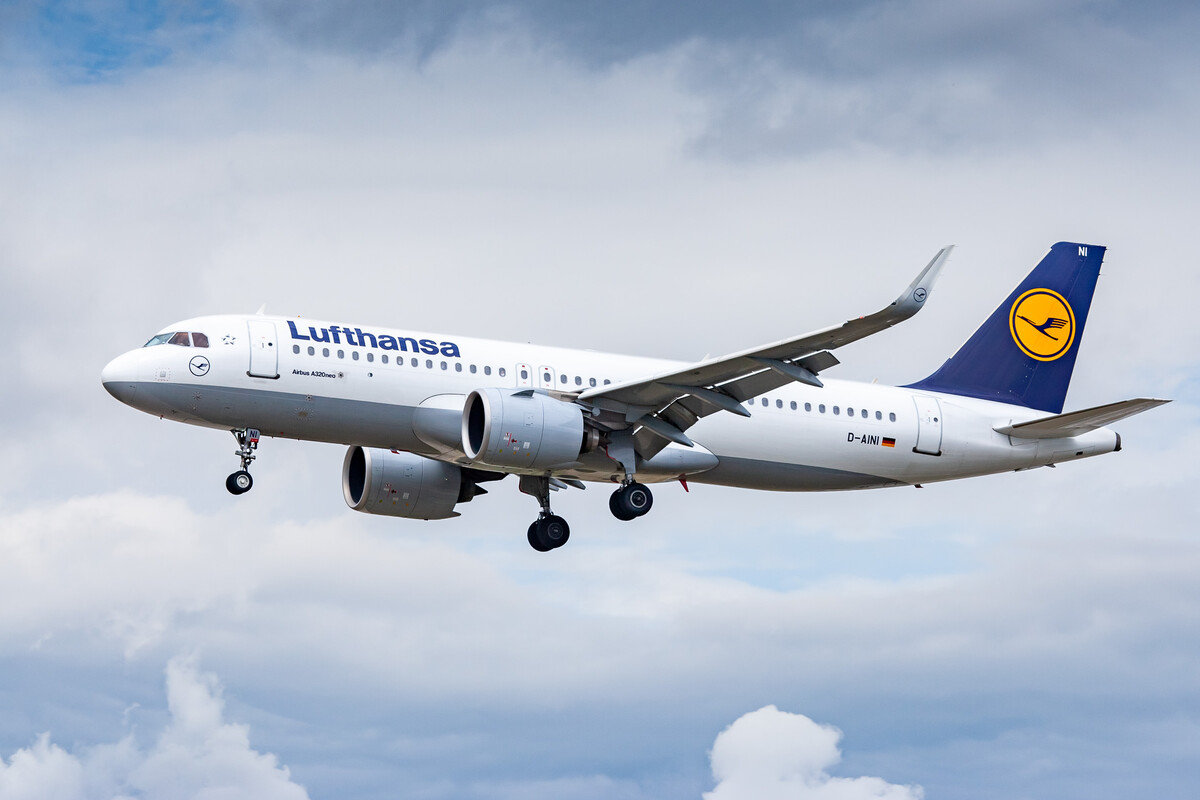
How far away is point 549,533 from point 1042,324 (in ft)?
48.9

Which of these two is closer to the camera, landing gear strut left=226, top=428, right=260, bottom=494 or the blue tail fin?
landing gear strut left=226, top=428, right=260, bottom=494

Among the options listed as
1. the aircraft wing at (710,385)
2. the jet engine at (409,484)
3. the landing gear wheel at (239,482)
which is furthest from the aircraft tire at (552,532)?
the landing gear wheel at (239,482)

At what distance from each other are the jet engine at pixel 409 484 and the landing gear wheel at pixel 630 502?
5461 mm

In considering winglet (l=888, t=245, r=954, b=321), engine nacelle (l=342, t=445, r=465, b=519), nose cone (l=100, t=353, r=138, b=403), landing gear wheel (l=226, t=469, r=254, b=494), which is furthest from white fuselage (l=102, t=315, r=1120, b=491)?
winglet (l=888, t=245, r=954, b=321)

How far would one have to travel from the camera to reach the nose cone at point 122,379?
3541 centimetres

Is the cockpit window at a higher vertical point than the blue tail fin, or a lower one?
lower

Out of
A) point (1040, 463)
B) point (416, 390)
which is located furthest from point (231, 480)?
point (1040, 463)

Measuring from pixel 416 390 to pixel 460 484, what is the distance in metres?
6.28

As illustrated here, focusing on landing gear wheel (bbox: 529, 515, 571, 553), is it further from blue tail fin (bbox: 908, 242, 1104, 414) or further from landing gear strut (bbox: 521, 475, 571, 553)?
blue tail fin (bbox: 908, 242, 1104, 414)

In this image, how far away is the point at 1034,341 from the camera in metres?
44.1

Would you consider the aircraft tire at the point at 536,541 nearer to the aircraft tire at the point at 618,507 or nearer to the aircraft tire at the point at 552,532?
the aircraft tire at the point at 552,532

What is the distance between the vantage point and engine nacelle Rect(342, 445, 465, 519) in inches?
1641

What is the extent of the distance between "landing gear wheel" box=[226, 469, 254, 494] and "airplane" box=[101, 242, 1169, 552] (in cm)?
3

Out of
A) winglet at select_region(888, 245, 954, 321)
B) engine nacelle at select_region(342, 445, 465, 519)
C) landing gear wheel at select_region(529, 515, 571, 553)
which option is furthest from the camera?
engine nacelle at select_region(342, 445, 465, 519)
